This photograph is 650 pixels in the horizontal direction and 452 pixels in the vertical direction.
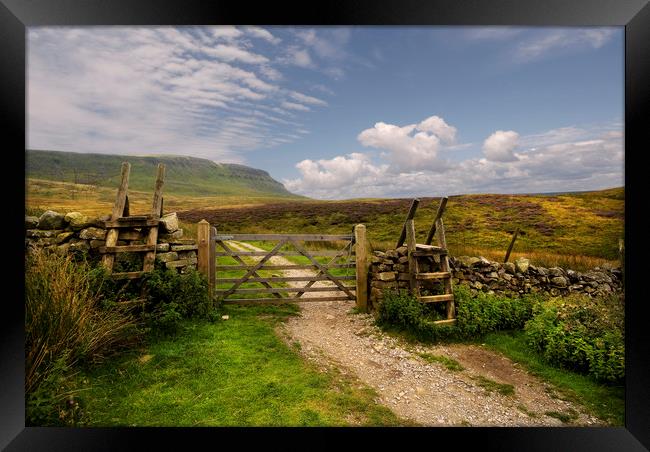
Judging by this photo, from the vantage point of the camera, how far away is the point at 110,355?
3.80m

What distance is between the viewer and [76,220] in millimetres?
4969

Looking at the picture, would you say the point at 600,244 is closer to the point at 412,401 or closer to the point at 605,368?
the point at 605,368

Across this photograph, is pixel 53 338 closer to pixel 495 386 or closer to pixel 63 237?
pixel 63 237

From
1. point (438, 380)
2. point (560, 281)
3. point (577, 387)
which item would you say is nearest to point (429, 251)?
point (438, 380)

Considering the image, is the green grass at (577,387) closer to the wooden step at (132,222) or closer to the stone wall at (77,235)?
the stone wall at (77,235)

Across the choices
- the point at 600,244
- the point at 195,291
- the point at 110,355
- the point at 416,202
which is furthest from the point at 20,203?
the point at 600,244

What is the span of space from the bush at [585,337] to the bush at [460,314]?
51 cm

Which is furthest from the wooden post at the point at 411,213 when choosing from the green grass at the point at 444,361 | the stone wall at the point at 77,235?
the stone wall at the point at 77,235

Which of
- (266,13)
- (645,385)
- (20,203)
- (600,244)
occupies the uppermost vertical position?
(266,13)

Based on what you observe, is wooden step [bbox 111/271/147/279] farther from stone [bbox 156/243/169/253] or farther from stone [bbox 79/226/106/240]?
stone [bbox 79/226/106/240]

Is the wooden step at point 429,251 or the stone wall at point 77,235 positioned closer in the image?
the stone wall at point 77,235

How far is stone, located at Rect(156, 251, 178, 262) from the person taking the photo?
5.30 m

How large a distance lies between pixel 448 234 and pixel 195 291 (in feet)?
43.7

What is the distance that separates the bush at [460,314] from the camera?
5180 mm
